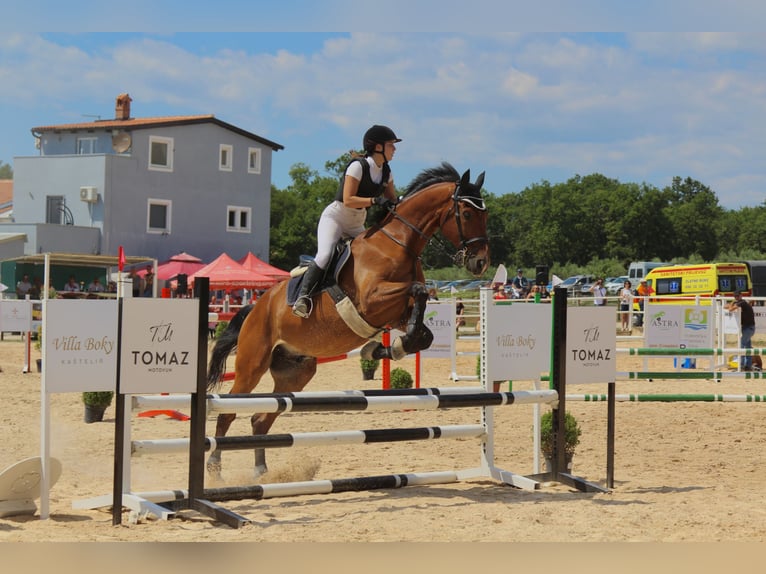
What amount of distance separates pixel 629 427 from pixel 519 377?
11.0ft

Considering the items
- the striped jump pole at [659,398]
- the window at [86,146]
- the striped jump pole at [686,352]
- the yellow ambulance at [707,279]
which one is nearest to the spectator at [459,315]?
the striped jump pole at [686,352]

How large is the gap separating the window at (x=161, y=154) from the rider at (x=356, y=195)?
96.6ft

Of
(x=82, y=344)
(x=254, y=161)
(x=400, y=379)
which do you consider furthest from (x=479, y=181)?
(x=254, y=161)

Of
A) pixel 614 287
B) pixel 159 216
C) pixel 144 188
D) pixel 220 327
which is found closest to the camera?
pixel 220 327

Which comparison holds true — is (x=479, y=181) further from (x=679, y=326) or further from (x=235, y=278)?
(x=235, y=278)

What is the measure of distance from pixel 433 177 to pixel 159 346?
2.40 metres

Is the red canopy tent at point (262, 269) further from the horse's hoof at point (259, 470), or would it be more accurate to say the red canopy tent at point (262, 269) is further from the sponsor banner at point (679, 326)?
the horse's hoof at point (259, 470)

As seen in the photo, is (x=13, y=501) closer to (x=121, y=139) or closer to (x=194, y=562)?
(x=194, y=562)

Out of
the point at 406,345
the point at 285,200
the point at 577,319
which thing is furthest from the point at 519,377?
the point at 285,200

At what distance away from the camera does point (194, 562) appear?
3.69m

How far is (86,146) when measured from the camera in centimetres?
3606

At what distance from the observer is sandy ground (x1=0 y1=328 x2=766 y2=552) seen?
4453 millimetres

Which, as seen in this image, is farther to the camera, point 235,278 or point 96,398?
point 235,278

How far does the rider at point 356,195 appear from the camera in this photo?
599 centimetres
